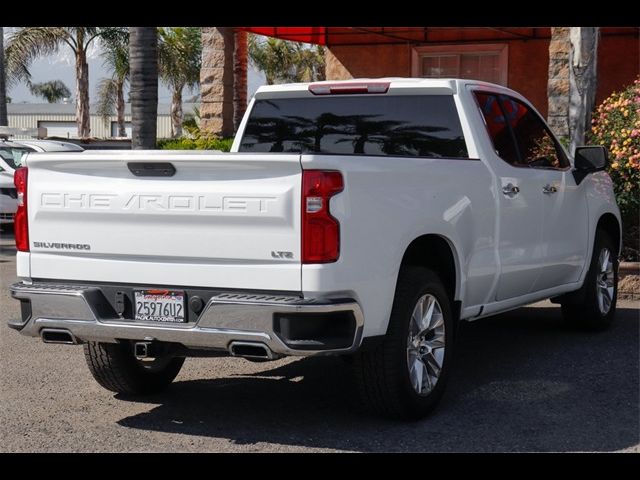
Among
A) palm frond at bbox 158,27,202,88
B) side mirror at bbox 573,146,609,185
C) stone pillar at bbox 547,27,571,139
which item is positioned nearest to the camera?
side mirror at bbox 573,146,609,185

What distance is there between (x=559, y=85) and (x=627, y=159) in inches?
196

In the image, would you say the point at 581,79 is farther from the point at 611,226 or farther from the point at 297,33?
the point at 297,33

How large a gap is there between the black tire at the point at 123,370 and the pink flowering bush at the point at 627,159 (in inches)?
249

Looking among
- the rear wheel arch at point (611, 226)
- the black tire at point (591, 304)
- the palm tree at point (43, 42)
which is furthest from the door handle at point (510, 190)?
the palm tree at point (43, 42)

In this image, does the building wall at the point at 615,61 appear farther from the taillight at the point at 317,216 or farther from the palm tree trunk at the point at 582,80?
the taillight at the point at 317,216

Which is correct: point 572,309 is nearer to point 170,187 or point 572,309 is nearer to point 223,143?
point 170,187

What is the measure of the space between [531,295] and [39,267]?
3.55m

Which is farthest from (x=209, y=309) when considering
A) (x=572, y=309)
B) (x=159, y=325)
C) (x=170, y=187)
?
(x=572, y=309)

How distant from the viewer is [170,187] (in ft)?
19.3

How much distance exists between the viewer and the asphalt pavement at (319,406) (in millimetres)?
6012

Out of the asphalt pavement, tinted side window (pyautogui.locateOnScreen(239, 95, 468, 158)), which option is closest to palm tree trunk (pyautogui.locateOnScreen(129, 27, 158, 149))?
the asphalt pavement

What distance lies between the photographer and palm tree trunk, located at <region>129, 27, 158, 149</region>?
1382cm

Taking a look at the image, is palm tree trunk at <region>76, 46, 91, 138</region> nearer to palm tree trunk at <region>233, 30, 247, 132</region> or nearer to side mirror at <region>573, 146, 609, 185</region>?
palm tree trunk at <region>233, 30, 247, 132</region>

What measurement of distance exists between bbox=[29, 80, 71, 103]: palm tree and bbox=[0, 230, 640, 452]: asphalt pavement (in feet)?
309
